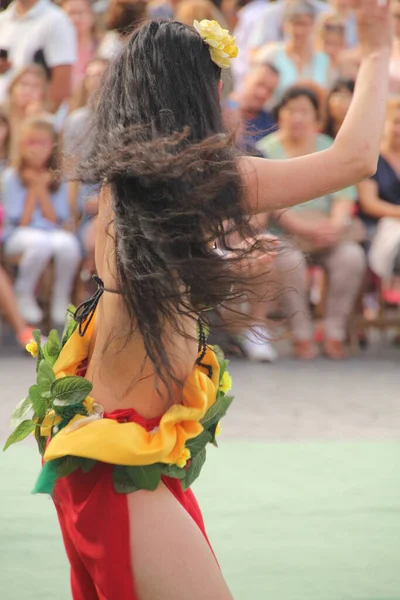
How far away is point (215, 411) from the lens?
238cm

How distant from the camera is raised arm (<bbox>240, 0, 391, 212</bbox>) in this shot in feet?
6.83

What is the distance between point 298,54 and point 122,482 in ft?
A: 20.2

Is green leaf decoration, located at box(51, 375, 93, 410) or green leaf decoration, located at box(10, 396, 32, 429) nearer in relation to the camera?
green leaf decoration, located at box(51, 375, 93, 410)

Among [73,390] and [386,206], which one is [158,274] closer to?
[73,390]

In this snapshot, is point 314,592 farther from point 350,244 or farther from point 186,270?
point 350,244

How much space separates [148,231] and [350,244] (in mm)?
5068

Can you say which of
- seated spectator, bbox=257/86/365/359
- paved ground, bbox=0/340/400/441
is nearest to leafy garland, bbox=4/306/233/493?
paved ground, bbox=0/340/400/441

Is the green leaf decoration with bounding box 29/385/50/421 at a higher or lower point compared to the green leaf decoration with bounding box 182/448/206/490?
higher

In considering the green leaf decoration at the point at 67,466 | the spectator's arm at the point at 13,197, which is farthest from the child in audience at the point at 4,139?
the green leaf decoration at the point at 67,466

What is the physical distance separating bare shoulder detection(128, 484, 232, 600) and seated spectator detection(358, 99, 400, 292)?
503cm

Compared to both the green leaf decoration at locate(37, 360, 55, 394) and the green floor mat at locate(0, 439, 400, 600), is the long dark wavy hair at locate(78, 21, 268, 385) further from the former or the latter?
the green floor mat at locate(0, 439, 400, 600)

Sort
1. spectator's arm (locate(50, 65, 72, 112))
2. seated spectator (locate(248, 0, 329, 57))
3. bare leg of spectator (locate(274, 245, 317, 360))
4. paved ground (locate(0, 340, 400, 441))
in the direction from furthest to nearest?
Answer: 1. seated spectator (locate(248, 0, 329, 57))
2. spectator's arm (locate(50, 65, 72, 112))
3. bare leg of spectator (locate(274, 245, 317, 360))
4. paved ground (locate(0, 340, 400, 441))

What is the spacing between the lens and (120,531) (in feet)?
6.93

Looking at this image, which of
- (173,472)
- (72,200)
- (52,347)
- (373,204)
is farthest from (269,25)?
(173,472)
